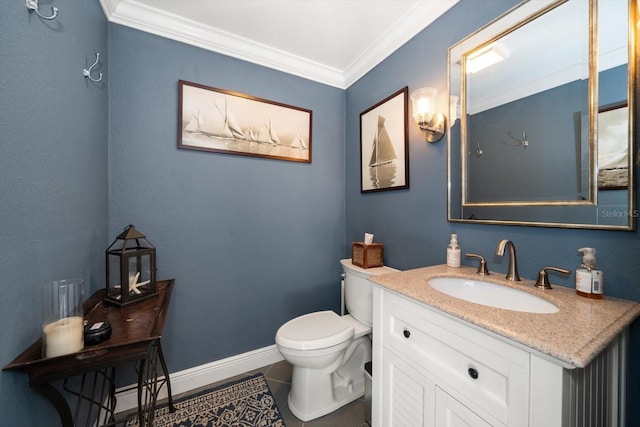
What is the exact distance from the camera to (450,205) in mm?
1302

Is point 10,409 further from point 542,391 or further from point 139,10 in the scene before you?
point 139,10

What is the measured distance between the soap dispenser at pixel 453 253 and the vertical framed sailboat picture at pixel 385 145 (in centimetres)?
49

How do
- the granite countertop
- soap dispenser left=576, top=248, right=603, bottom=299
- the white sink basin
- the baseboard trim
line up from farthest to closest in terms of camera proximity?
the baseboard trim → the white sink basin → soap dispenser left=576, top=248, right=603, bottom=299 → the granite countertop

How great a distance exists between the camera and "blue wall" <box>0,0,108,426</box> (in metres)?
0.64

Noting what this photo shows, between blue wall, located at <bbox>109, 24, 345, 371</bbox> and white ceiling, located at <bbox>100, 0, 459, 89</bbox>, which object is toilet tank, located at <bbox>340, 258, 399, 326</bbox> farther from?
white ceiling, located at <bbox>100, 0, 459, 89</bbox>

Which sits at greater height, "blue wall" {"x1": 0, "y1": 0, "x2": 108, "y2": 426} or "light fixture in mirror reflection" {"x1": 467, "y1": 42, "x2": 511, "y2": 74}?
"light fixture in mirror reflection" {"x1": 467, "y1": 42, "x2": 511, "y2": 74}

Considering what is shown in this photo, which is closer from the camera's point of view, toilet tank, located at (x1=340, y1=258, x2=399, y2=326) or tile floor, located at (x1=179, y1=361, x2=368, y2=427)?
tile floor, located at (x1=179, y1=361, x2=368, y2=427)

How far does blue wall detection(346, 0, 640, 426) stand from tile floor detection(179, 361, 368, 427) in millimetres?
948

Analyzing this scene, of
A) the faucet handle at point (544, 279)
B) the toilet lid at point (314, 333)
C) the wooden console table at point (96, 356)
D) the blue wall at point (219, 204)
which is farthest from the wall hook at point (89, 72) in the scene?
the faucet handle at point (544, 279)

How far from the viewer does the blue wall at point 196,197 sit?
2.35ft

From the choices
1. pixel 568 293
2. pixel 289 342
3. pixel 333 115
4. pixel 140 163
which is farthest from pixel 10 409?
pixel 333 115

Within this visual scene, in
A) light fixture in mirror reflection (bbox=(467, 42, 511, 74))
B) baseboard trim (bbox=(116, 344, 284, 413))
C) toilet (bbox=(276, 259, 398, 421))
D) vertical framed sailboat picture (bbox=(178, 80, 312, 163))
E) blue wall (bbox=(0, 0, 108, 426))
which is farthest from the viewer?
vertical framed sailboat picture (bbox=(178, 80, 312, 163))

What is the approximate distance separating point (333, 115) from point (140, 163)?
155 centimetres

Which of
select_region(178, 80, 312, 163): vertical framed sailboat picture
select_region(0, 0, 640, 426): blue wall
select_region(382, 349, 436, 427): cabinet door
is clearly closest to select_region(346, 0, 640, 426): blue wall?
select_region(0, 0, 640, 426): blue wall
